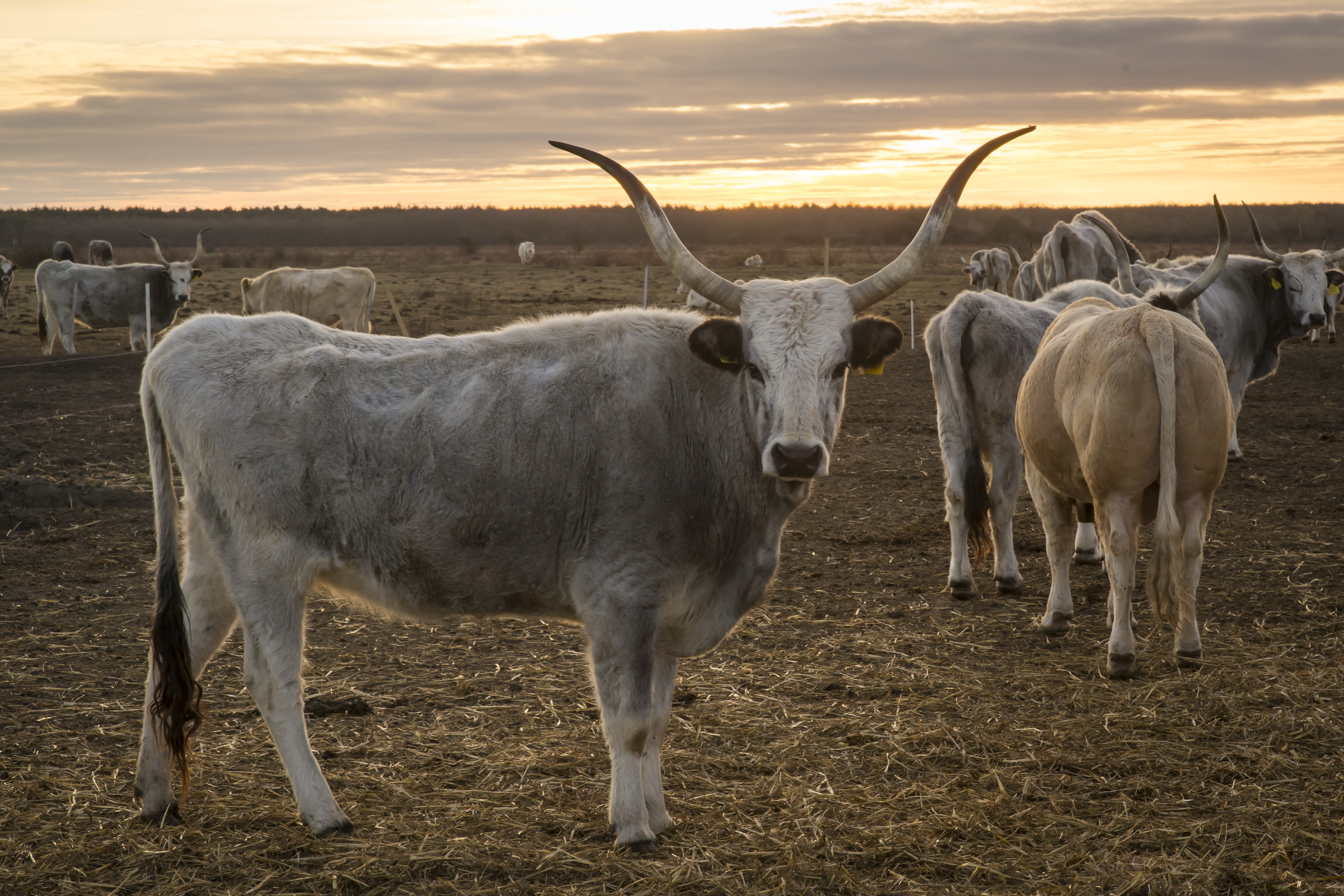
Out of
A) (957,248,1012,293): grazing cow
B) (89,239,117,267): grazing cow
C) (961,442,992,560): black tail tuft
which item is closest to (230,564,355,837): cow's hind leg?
(961,442,992,560): black tail tuft

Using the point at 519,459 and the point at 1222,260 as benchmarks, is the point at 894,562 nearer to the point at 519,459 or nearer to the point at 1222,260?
the point at 1222,260

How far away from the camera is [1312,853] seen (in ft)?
11.5

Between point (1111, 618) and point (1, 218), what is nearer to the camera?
point (1111, 618)

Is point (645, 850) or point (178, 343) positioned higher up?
point (178, 343)

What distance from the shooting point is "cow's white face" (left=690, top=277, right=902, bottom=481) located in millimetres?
3439

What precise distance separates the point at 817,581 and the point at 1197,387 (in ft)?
9.40

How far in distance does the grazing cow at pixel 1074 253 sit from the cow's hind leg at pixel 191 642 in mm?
11571

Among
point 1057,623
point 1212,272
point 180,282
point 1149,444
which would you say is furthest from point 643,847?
point 180,282

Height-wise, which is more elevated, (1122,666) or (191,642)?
(191,642)

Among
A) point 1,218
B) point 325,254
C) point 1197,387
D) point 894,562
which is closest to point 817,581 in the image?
point 894,562

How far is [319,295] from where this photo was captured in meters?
20.5

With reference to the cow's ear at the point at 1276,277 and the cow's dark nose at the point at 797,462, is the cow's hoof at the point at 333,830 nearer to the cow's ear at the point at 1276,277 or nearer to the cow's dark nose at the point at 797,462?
the cow's dark nose at the point at 797,462

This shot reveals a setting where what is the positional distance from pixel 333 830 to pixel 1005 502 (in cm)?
466

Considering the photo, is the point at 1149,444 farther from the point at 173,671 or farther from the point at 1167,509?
the point at 173,671
